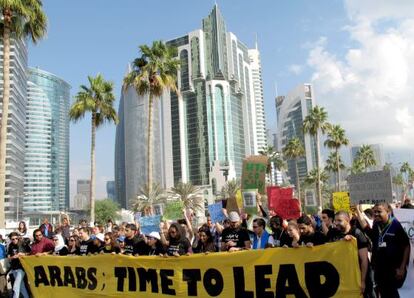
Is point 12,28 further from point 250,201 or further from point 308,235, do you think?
point 308,235

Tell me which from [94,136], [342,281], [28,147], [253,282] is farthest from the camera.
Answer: [28,147]

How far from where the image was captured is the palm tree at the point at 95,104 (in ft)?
92.5

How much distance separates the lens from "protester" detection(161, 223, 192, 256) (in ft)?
25.5

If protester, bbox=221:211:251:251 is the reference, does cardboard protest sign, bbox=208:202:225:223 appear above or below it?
above

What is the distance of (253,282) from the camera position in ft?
21.9

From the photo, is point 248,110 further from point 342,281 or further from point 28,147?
point 342,281

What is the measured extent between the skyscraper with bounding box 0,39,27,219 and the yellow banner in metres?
140

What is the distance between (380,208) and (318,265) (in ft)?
3.89

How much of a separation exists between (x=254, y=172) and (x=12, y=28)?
42.8 feet

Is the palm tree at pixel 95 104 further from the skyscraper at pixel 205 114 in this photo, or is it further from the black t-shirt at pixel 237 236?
the skyscraper at pixel 205 114

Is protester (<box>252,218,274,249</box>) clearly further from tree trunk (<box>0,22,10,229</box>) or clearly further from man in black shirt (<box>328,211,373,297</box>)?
tree trunk (<box>0,22,10,229</box>)

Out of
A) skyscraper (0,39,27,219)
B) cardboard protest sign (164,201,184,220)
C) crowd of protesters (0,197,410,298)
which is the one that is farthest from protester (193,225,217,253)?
skyscraper (0,39,27,219)

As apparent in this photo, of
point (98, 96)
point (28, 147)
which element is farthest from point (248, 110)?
point (98, 96)

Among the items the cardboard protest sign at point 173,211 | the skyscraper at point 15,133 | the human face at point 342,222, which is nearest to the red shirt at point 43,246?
the cardboard protest sign at point 173,211
